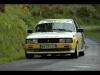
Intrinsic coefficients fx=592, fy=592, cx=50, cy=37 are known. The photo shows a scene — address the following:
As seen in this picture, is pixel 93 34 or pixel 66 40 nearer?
pixel 66 40

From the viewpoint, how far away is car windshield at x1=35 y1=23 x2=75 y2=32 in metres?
21.1

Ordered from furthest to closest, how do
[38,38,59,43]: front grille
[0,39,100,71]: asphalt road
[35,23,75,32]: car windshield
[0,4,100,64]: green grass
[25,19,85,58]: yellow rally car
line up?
[0,4,100,64]: green grass
[35,23,75,32]: car windshield
[38,38,59,43]: front grille
[25,19,85,58]: yellow rally car
[0,39,100,71]: asphalt road

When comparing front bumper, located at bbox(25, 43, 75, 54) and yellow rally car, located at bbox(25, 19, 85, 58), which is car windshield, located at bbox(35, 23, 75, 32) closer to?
yellow rally car, located at bbox(25, 19, 85, 58)

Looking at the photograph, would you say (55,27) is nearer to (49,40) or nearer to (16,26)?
(49,40)

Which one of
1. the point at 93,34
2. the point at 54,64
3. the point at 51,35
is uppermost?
the point at 51,35

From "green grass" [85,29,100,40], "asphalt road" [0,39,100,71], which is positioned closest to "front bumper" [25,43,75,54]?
"asphalt road" [0,39,100,71]

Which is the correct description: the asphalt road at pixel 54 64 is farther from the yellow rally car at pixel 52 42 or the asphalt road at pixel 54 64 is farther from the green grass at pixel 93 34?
the green grass at pixel 93 34

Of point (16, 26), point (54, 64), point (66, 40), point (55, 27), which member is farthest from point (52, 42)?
point (16, 26)

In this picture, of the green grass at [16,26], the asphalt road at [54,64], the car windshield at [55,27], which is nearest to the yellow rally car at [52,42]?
the car windshield at [55,27]

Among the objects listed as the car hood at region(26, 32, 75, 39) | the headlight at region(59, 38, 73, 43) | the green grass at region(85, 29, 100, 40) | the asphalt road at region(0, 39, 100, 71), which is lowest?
the green grass at region(85, 29, 100, 40)

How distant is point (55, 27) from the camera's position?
21203 millimetres

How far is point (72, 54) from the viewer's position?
2056cm
